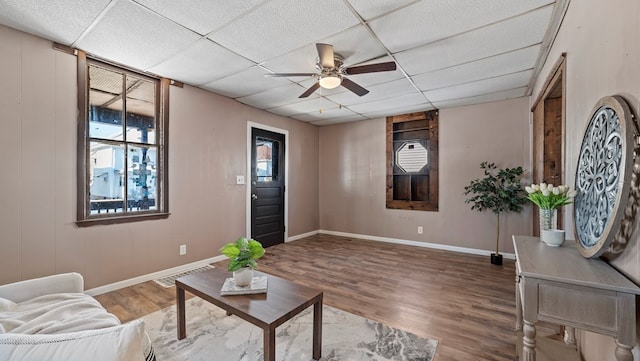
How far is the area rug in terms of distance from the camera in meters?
1.87

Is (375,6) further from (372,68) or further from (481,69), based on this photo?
(481,69)

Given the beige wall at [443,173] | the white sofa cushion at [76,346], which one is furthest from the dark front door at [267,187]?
the white sofa cushion at [76,346]

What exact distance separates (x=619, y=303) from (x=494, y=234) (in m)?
3.61

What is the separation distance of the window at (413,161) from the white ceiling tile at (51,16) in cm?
452

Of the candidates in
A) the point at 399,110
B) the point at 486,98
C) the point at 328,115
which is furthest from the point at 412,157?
Result: the point at 328,115

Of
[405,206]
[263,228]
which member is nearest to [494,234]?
[405,206]

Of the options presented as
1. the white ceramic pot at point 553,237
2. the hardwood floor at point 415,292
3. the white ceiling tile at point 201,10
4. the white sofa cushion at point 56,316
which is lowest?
the hardwood floor at point 415,292

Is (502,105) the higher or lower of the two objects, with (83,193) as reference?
higher

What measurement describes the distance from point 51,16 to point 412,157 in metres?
4.99

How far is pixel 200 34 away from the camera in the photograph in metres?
2.37

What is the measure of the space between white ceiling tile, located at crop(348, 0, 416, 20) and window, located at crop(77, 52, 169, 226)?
105 inches

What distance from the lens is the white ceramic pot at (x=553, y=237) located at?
1.59m

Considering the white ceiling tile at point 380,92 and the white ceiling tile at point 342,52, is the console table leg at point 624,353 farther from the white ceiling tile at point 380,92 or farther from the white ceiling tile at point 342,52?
the white ceiling tile at point 380,92

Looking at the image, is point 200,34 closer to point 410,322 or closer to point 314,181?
point 410,322
